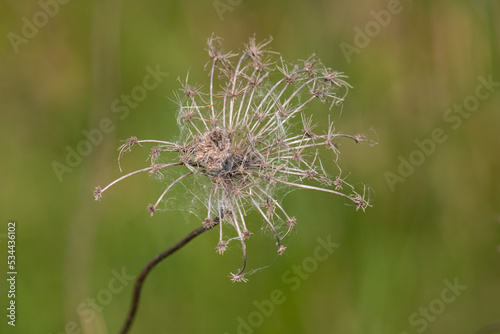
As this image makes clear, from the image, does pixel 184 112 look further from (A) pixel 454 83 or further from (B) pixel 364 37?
(A) pixel 454 83

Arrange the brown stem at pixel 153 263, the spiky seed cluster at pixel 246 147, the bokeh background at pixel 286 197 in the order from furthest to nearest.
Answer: the bokeh background at pixel 286 197 → the spiky seed cluster at pixel 246 147 → the brown stem at pixel 153 263

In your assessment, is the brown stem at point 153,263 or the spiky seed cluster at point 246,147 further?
the spiky seed cluster at point 246,147

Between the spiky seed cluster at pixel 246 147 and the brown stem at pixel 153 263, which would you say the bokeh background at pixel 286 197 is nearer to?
the brown stem at pixel 153 263

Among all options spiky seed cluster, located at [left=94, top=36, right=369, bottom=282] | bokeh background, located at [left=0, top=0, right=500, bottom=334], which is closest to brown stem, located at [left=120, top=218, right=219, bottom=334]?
spiky seed cluster, located at [left=94, top=36, right=369, bottom=282]

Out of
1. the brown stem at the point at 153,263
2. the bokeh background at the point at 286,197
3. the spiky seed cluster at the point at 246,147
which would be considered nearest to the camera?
the brown stem at the point at 153,263

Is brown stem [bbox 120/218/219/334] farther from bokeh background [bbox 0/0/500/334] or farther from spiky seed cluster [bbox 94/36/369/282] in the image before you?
bokeh background [bbox 0/0/500/334]

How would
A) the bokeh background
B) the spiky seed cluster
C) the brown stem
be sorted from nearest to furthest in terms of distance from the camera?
the brown stem → the spiky seed cluster → the bokeh background

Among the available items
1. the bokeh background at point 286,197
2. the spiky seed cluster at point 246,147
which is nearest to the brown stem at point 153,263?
the spiky seed cluster at point 246,147

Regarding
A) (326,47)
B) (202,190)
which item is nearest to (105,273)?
(202,190)
